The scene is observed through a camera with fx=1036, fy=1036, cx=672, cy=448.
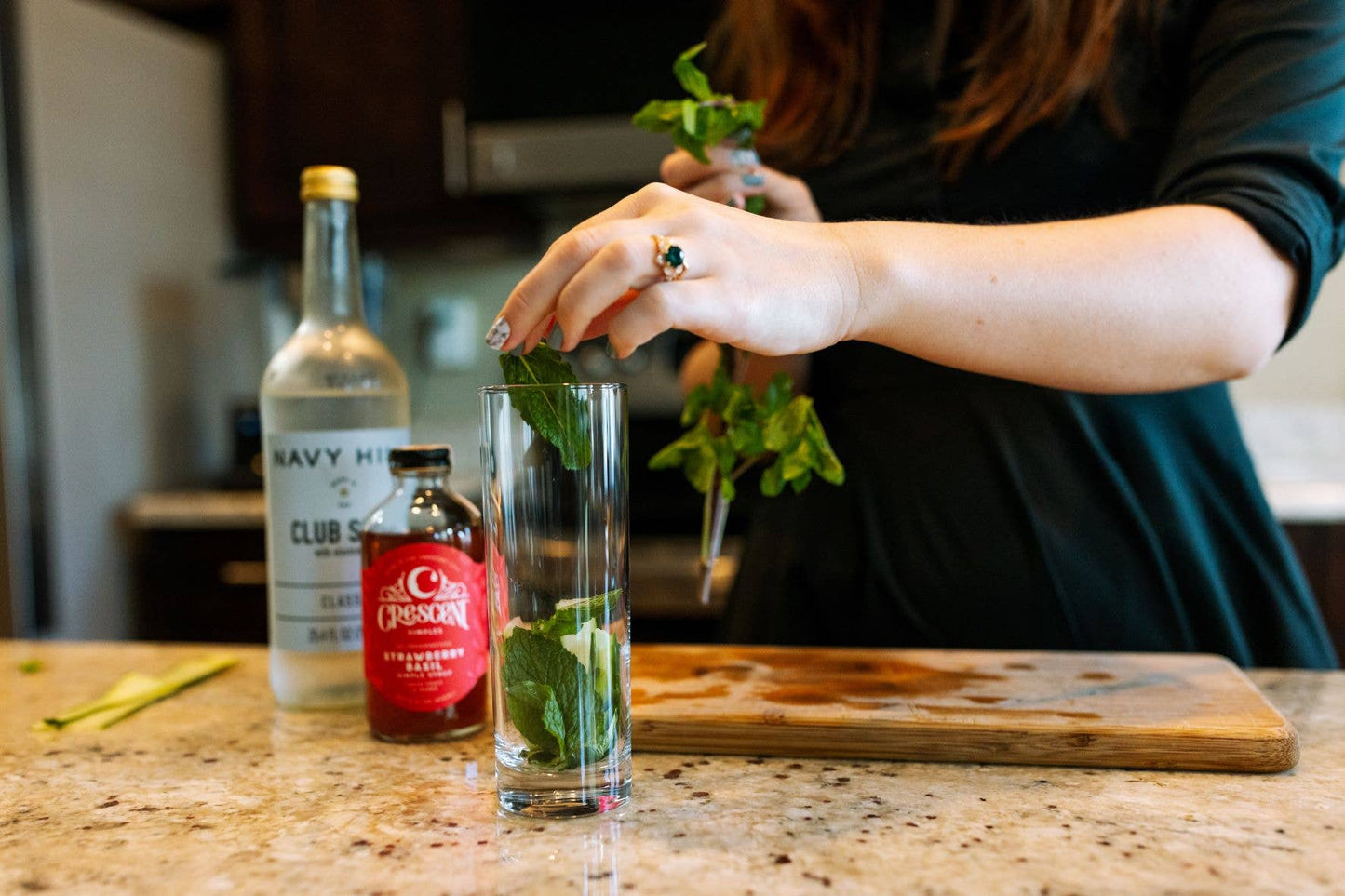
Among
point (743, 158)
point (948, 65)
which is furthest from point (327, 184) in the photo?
point (948, 65)

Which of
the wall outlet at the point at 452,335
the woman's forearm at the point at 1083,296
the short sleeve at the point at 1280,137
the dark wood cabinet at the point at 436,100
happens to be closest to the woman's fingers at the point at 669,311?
the woman's forearm at the point at 1083,296

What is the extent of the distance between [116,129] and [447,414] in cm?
91

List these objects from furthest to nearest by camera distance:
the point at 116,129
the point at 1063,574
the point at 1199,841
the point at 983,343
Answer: the point at 116,129 → the point at 1063,574 → the point at 983,343 → the point at 1199,841

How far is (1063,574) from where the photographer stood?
916 mm

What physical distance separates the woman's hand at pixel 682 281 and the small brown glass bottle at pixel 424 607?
0.51 ft

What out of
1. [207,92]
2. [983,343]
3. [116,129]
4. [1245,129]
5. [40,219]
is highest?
[207,92]

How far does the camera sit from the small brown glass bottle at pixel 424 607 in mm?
635

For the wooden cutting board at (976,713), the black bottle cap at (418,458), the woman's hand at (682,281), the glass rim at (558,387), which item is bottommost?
the wooden cutting board at (976,713)

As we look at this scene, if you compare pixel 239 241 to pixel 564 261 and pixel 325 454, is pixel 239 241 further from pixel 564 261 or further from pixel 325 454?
pixel 564 261

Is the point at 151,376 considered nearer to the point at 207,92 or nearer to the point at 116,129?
the point at 116,129

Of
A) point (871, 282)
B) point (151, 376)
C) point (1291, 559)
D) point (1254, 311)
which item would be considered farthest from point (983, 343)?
point (151, 376)

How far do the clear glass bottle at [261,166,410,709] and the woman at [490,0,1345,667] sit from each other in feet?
0.78

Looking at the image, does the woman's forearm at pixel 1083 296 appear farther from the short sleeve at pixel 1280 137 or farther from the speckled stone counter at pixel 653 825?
the speckled stone counter at pixel 653 825

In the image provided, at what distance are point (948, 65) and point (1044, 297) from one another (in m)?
0.45
